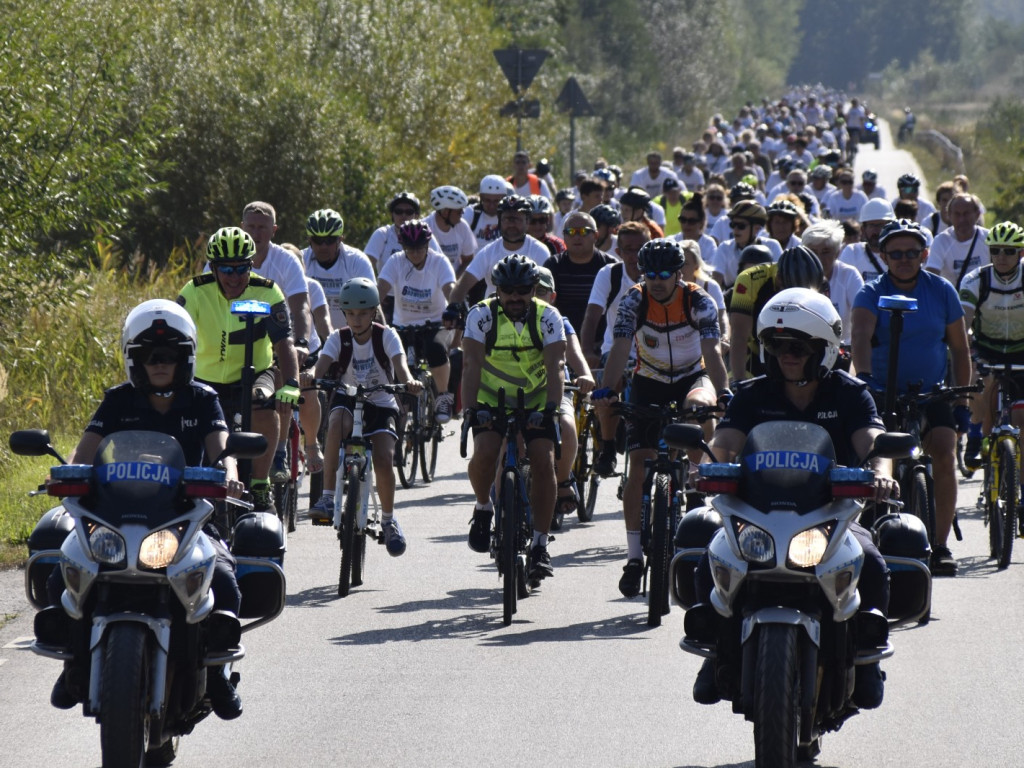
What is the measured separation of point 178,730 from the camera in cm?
641

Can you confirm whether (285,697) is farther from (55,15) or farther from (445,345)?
(55,15)

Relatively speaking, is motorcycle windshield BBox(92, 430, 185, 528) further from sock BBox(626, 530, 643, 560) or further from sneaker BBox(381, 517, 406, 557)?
sneaker BBox(381, 517, 406, 557)

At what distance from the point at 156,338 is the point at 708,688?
2.22 metres

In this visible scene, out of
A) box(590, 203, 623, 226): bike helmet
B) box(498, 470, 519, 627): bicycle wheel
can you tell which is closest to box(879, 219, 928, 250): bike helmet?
box(498, 470, 519, 627): bicycle wheel

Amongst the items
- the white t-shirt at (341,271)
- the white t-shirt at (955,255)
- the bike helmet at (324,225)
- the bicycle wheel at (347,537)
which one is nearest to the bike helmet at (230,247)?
the bicycle wheel at (347,537)

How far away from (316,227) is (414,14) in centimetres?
1966

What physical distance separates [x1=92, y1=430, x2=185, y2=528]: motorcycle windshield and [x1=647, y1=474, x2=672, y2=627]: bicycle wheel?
12.0ft

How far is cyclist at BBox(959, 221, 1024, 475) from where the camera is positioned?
11.8 metres

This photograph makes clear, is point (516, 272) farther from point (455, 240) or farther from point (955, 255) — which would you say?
point (455, 240)

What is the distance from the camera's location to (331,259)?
13953 mm

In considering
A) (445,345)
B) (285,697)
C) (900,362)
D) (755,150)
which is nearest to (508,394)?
(900,362)

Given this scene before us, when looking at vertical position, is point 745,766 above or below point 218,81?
below

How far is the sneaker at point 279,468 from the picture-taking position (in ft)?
39.0

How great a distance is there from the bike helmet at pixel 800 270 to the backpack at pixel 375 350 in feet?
8.81
